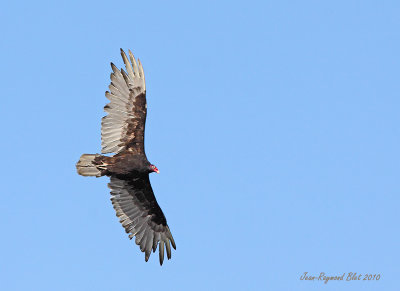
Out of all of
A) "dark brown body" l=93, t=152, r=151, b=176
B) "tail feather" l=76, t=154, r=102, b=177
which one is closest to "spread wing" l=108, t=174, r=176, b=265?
"dark brown body" l=93, t=152, r=151, b=176

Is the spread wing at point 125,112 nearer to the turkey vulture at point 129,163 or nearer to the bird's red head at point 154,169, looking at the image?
the turkey vulture at point 129,163

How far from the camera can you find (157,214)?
64.4 feet

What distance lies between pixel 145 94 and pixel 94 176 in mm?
2609

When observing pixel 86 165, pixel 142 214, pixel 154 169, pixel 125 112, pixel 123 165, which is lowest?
pixel 142 214

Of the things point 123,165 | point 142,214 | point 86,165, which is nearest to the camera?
point 86,165

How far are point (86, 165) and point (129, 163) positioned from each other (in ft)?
3.62

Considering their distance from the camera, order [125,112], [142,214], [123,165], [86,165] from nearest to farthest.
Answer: [86,165], [123,165], [125,112], [142,214]

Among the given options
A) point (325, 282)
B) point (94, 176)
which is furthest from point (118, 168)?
point (325, 282)

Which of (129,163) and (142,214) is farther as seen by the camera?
(142,214)

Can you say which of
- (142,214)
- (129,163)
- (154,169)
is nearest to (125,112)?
(129,163)

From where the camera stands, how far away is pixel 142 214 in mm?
19531

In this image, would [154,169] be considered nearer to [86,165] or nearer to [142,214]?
[86,165]

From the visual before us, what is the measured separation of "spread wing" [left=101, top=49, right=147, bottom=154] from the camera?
1845 centimetres

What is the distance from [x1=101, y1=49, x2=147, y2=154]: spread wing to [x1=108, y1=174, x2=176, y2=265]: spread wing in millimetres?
1061
